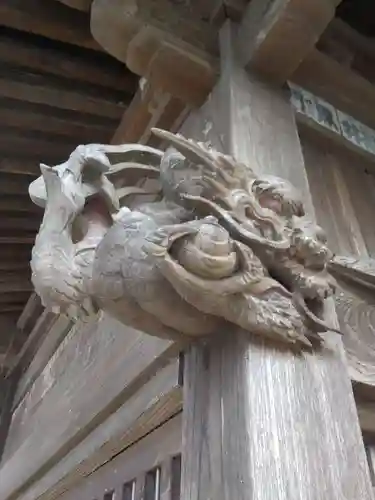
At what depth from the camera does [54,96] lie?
142 centimetres

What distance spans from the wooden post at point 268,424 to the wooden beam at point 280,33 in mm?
522

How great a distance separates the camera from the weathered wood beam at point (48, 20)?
3.98ft

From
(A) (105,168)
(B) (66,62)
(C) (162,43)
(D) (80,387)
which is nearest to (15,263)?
(D) (80,387)

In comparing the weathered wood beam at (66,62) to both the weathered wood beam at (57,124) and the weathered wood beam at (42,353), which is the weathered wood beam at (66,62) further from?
the weathered wood beam at (42,353)

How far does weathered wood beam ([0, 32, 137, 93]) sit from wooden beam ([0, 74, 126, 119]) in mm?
35

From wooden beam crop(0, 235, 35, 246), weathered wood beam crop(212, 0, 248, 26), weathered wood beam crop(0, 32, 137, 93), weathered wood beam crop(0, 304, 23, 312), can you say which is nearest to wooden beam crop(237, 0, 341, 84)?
weathered wood beam crop(212, 0, 248, 26)

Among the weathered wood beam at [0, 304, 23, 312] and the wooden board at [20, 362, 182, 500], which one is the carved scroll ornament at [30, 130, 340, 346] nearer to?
the wooden board at [20, 362, 182, 500]

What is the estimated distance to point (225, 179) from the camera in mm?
764

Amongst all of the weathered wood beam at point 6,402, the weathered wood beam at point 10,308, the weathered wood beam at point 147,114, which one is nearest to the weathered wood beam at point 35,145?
the weathered wood beam at point 147,114

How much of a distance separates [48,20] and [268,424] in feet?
3.42

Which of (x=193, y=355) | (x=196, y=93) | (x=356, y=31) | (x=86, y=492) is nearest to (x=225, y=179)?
(x=193, y=355)

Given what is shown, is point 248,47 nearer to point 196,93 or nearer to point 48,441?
point 196,93

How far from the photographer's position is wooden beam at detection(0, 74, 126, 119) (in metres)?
1.38

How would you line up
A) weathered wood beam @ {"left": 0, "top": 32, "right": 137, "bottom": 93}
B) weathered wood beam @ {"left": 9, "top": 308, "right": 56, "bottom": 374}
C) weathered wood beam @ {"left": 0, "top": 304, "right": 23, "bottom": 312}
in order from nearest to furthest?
weathered wood beam @ {"left": 0, "top": 32, "right": 137, "bottom": 93}
weathered wood beam @ {"left": 9, "top": 308, "right": 56, "bottom": 374}
weathered wood beam @ {"left": 0, "top": 304, "right": 23, "bottom": 312}
